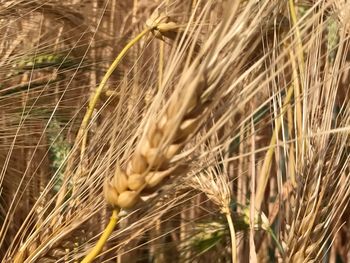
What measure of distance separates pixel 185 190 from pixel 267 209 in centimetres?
61

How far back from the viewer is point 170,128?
675mm

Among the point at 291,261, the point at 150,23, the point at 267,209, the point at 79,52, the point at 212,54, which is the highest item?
the point at 212,54

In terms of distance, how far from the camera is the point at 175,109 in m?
0.67

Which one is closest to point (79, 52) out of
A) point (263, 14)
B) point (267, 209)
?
point (267, 209)

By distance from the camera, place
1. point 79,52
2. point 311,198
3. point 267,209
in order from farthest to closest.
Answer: point 267,209 < point 79,52 < point 311,198

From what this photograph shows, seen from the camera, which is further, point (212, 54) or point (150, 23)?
point (150, 23)

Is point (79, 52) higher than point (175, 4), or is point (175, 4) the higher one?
point (175, 4)

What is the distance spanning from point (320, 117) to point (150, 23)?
0.96 ft

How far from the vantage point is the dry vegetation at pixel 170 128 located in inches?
27.9

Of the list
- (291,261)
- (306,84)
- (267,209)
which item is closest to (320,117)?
(306,84)

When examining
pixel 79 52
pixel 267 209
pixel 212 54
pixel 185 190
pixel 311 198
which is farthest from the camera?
pixel 267 209

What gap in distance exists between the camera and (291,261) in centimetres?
107

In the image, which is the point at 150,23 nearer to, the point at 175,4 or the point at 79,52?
the point at 175,4

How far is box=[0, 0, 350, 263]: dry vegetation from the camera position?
71 cm
